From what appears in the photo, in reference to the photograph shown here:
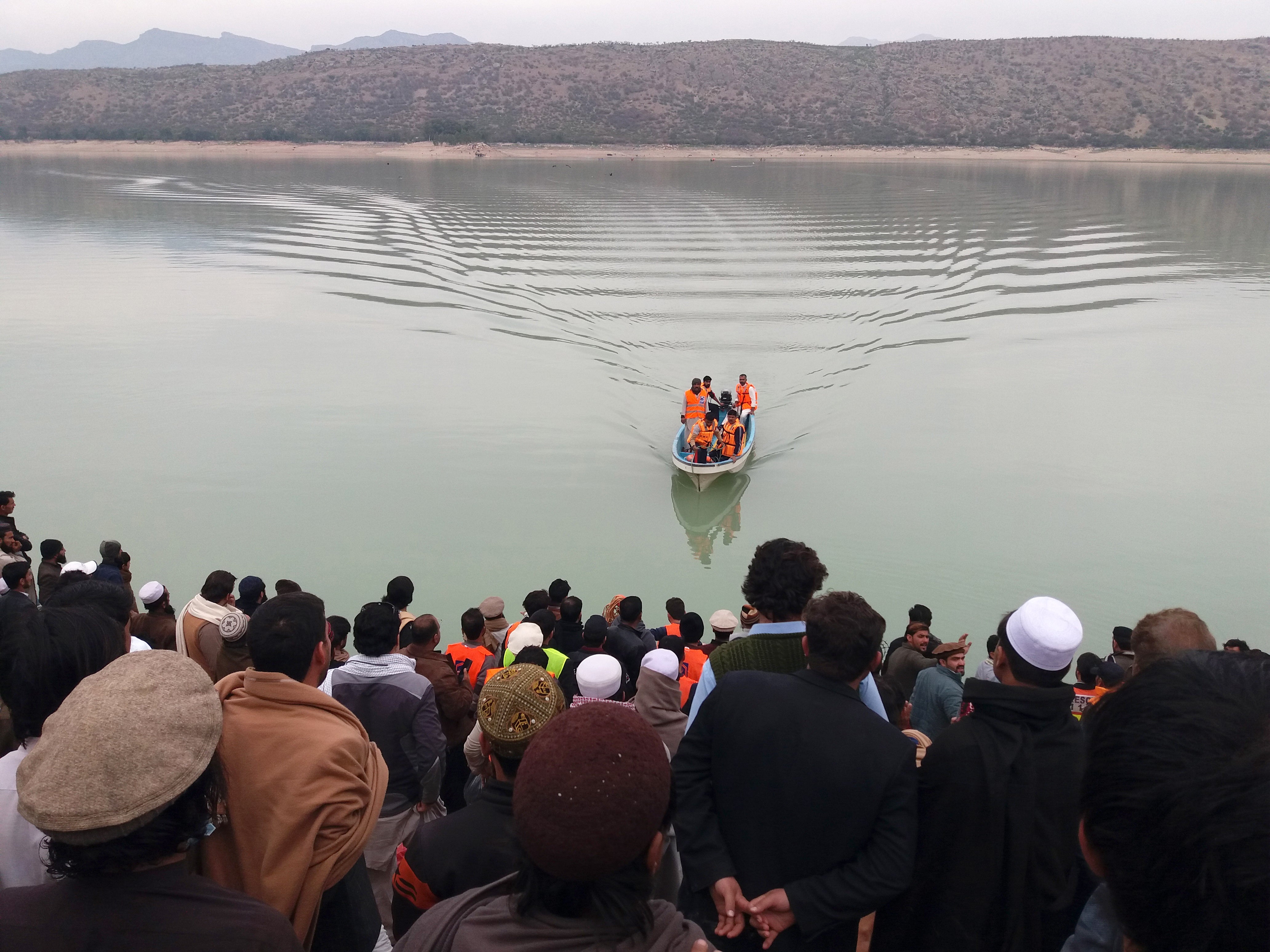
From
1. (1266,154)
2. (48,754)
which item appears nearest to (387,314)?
(48,754)

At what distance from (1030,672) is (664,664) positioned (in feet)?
5.50

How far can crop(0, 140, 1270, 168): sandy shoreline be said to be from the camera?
6438cm

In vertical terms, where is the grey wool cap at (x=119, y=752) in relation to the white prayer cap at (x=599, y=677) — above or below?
above

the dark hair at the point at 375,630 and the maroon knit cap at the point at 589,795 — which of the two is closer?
the maroon knit cap at the point at 589,795

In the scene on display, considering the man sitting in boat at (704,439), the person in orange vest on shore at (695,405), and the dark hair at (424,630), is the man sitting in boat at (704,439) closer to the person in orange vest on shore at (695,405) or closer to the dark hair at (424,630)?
the person in orange vest on shore at (695,405)

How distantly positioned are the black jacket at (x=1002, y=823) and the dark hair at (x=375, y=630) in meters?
2.16

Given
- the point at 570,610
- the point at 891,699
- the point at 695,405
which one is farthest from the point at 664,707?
the point at 695,405

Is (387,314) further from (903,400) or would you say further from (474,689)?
(474,689)

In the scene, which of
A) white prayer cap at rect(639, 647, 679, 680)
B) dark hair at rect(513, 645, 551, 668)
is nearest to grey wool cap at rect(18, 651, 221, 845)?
white prayer cap at rect(639, 647, 679, 680)

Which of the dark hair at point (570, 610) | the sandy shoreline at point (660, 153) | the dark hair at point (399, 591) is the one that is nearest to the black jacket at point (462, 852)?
the dark hair at point (570, 610)

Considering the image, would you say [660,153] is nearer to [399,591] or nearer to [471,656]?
[399,591]

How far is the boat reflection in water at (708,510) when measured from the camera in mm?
11320

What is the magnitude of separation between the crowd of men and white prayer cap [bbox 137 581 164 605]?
1.13 metres

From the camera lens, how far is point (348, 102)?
80438 millimetres
